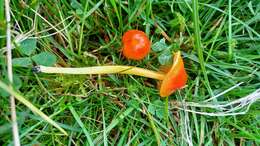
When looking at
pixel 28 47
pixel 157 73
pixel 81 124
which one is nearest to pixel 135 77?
pixel 157 73

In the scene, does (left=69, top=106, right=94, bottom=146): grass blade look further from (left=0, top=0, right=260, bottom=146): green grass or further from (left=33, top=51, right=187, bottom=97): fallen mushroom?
(left=33, top=51, right=187, bottom=97): fallen mushroom

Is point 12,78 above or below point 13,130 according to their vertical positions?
above

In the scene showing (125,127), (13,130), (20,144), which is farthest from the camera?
(125,127)

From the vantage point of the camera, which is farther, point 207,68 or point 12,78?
point 207,68

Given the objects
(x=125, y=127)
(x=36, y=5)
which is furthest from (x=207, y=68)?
(x=36, y=5)

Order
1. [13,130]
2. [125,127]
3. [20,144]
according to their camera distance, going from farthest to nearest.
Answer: [125,127]
[20,144]
[13,130]

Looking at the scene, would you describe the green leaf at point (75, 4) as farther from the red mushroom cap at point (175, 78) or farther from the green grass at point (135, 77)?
the red mushroom cap at point (175, 78)

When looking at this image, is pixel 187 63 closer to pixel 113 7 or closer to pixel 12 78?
pixel 113 7
